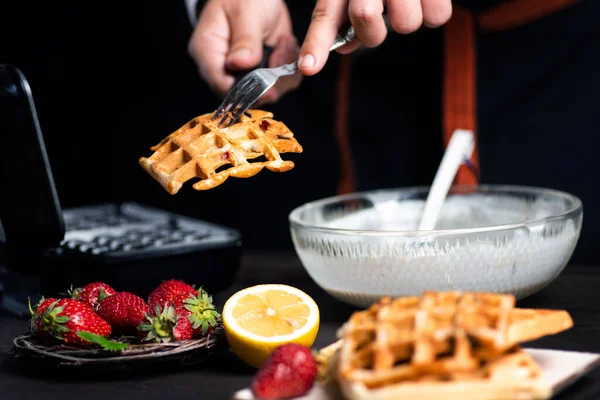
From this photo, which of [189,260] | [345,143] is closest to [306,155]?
[345,143]

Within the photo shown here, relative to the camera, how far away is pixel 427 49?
1.96 meters

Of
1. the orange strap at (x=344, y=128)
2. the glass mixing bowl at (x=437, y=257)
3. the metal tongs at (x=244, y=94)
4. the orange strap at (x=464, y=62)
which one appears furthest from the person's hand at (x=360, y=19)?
the orange strap at (x=344, y=128)

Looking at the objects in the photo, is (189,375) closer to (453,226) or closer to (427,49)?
(453,226)

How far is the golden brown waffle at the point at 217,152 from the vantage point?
110cm

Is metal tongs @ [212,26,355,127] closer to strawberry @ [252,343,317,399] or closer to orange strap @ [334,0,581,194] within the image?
strawberry @ [252,343,317,399]

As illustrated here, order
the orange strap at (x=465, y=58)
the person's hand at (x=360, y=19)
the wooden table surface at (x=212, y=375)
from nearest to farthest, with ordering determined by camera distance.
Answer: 1. the wooden table surface at (x=212, y=375)
2. the person's hand at (x=360, y=19)
3. the orange strap at (x=465, y=58)

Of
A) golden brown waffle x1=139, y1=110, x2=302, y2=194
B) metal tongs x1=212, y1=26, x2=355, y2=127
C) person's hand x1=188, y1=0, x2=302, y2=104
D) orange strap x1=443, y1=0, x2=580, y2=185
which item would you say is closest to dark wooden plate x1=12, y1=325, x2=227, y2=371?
golden brown waffle x1=139, y1=110, x2=302, y2=194

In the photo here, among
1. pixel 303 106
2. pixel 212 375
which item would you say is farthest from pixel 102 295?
pixel 303 106

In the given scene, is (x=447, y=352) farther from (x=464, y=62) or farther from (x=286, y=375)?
(x=464, y=62)

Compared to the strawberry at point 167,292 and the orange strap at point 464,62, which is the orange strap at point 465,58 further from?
the strawberry at point 167,292

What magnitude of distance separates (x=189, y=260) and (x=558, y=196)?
2.25ft

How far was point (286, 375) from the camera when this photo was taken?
85 cm

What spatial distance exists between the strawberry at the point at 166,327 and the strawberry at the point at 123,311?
5 centimetres

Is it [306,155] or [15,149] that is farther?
[306,155]
